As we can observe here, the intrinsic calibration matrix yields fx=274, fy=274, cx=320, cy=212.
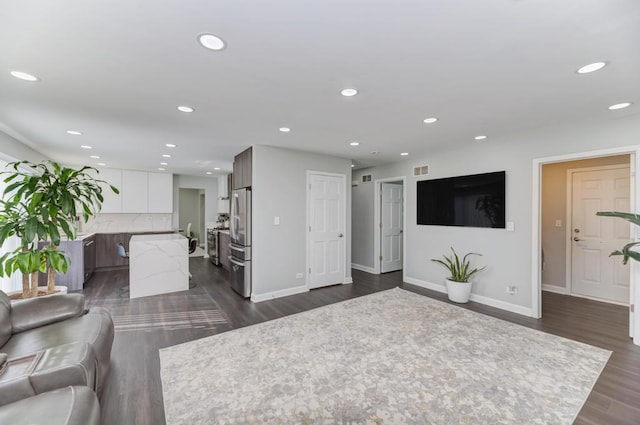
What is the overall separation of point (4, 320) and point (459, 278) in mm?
5086

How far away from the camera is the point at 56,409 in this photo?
128 cm

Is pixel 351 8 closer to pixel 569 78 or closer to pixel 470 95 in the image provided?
pixel 470 95

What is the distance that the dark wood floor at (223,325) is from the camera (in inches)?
79.1

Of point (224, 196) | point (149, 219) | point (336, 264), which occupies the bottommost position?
point (336, 264)

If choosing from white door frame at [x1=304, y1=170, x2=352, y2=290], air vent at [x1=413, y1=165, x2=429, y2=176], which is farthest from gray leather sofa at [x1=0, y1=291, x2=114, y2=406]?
air vent at [x1=413, y1=165, x2=429, y2=176]

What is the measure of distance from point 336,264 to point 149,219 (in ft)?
18.3

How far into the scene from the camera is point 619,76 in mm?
2146

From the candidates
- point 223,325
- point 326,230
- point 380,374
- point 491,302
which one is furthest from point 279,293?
point 491,302

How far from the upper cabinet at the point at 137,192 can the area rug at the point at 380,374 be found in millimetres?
5551

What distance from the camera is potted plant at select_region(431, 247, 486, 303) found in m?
4.23

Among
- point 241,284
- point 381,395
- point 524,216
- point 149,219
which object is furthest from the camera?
point 149,219

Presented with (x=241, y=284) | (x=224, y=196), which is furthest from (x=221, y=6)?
(x=224, y=196)

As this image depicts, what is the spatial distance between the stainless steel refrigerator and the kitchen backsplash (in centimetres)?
400

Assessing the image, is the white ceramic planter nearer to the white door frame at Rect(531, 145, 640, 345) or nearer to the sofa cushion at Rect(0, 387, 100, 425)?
the white door frame at Rect(531, 145, 640, 345)
